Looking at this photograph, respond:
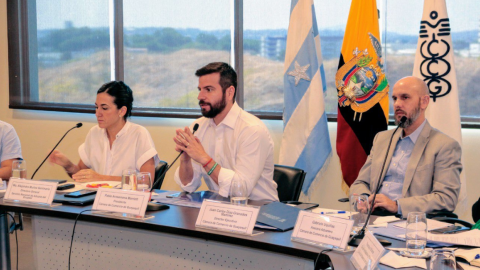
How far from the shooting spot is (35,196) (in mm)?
2463

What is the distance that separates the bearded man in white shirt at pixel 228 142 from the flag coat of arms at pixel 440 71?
1307 mm

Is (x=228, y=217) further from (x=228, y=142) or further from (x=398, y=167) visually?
(x=398, y=167)

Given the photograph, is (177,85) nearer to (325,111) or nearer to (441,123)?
(325,111)

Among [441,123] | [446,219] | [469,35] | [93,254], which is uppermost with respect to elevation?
[469,35]

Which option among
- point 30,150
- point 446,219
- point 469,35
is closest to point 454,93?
point 469,35

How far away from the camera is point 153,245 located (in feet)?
7.18

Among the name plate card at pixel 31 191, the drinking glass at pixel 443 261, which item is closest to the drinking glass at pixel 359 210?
the drinking glass at pixel 443 261

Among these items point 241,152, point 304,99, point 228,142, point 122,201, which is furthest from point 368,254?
point 304,99

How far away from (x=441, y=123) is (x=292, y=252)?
2097 millimetres

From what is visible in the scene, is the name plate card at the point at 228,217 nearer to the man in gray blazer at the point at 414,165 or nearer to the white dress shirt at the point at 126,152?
the man in gray blazer at the point at 414,165

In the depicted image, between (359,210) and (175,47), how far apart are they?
10.4 feet

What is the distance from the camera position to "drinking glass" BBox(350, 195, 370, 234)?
1914mm

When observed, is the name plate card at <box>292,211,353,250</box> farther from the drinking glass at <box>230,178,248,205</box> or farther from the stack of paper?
the drinking glass at <box>230,178,248,205</box>

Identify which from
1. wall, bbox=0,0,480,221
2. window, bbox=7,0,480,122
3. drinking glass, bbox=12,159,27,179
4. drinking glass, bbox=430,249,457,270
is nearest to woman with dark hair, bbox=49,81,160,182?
drinking glass, bbox=12,159,27,179
